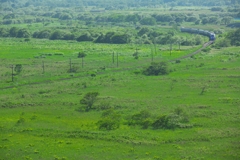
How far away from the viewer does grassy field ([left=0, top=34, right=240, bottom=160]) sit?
37.2 m

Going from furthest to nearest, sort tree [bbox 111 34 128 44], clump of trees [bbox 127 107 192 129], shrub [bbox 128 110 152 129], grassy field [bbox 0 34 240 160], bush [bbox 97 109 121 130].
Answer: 1. tree [bbox 111 34 128 44]
2. shrub [bbox 128 110 152 129]
3. clump of trees [bbox 127 107 192 129]
4. bush [bbox 97 109 121 130]
5. grassy field [bbox 0 34 240 160]

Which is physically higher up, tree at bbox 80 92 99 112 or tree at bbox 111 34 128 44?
tree at bbox 111 34 128 44

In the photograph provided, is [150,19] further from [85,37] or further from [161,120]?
[161,120]

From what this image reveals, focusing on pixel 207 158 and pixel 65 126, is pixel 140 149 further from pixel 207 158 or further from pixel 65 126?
pixel 65 126

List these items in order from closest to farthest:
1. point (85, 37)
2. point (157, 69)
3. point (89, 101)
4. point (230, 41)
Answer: point (89, 101) < point (157, 69) < point (230, 41) < point (85, 37)

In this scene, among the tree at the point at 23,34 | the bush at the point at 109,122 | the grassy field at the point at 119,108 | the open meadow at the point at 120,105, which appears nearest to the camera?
the grassy field at the point at 119,108

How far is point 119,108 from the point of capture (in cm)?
4941

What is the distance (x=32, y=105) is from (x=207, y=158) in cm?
2567

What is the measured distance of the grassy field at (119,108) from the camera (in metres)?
37.2

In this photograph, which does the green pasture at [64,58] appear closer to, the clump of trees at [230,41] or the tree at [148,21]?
the clump of trees at [230,41]

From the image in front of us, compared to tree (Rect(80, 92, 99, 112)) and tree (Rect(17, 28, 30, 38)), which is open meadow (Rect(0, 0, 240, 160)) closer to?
tree (Rect(80, 92, 99, 112))

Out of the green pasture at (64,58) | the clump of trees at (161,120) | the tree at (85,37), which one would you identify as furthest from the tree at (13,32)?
the clump of trees at (161,120)

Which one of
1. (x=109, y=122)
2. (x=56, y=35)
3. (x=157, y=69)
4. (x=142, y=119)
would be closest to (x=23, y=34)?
(x=56, y=35)

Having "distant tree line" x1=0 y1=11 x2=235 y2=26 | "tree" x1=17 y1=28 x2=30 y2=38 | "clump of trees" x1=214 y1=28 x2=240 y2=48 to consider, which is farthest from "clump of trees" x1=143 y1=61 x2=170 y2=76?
"distant tree line" x1=0 y1=11 x2=235 y2=26
